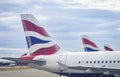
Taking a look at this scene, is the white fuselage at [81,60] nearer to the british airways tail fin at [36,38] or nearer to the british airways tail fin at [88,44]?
the british airways tail fin at [36,38]

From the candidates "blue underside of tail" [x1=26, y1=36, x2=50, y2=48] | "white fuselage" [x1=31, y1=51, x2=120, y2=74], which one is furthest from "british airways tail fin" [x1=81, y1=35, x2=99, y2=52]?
"blue underside of tail" [x1=26, y1=36, x2=50, y2=48]

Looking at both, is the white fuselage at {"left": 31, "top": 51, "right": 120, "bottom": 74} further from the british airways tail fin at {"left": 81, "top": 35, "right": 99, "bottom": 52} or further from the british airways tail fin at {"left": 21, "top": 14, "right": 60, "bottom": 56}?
the british airways tail fin at {"left": 81, "top": 35, "right": 99, "bottom": 52}

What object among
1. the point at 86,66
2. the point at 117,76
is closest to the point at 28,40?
the point at 86,66

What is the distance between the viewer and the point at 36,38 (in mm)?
30453

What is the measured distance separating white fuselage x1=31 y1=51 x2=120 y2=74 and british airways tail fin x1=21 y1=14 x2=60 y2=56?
636mm

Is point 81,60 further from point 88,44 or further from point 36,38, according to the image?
point 88,44

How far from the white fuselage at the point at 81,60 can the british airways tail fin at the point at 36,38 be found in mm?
636

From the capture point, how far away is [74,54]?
30.5m

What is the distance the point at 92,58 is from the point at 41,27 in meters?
5.48

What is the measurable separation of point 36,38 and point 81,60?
15.0 feet

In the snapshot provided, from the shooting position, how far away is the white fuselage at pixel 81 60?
95.7ft

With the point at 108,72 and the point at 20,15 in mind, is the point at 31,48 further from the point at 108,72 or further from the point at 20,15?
the point at 108,72

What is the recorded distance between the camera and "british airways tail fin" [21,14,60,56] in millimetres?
30469

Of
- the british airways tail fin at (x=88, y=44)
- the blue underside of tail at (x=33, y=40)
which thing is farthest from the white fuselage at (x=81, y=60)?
the british airways tail fin at (x=88, y=44)
